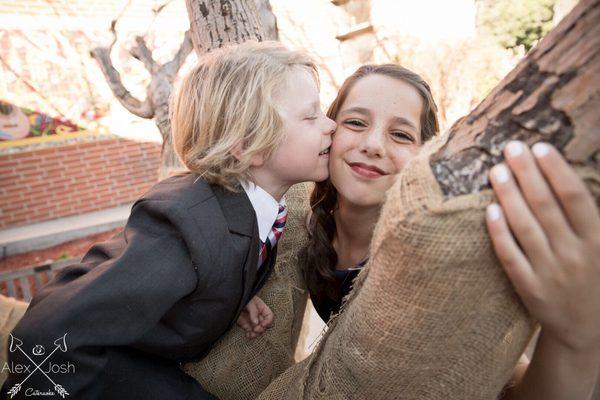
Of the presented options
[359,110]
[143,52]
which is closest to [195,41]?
[359,110]

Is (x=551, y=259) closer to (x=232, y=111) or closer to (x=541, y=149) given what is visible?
(x=541, y=149)

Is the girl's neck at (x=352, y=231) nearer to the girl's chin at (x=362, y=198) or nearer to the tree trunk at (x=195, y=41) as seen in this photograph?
the girl's chin at (x=362, y=198)

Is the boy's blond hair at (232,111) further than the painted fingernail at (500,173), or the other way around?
the boy's blond hair at (232,111)

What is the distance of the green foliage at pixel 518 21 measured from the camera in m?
8.16

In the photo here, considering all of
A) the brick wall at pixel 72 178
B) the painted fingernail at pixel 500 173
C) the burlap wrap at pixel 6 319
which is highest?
the painted fingernail at pixel 500 173

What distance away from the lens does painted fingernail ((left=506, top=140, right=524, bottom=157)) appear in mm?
686

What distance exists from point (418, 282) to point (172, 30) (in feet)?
25.3

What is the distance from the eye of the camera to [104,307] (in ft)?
4.01

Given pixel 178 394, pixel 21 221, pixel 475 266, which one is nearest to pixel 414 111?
pixel 475 266

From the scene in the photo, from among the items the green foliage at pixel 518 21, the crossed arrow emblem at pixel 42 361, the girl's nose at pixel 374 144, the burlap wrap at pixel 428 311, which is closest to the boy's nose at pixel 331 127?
the girl's nose at pixel 374 144

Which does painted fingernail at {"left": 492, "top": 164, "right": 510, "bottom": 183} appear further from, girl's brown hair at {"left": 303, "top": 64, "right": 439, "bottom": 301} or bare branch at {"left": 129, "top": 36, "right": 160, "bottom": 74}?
bare branch at {"left": 129, "top": 36, "right": 160, "bottom": 74}

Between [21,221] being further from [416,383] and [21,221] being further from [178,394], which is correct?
[416,383]

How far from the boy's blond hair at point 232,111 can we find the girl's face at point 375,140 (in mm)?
326

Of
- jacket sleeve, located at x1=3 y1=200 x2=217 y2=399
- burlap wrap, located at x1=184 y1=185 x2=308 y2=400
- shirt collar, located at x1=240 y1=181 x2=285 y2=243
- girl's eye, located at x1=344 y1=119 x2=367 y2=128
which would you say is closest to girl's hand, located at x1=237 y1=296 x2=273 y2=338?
burlap wrap, located at x1=184 y1=185 x2=308 y2=400
